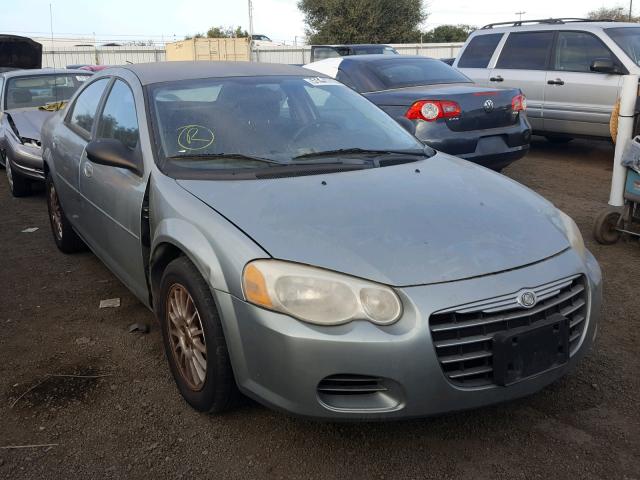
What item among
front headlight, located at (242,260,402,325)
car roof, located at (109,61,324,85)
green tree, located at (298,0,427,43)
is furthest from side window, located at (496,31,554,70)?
green tree, located at (298,0,427,43)

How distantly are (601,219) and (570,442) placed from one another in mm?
2958

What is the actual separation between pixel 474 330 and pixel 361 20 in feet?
132

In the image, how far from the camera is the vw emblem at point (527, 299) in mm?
2347

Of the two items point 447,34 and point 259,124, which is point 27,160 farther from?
point 447,34

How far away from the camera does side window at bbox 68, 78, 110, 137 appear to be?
4.32 m

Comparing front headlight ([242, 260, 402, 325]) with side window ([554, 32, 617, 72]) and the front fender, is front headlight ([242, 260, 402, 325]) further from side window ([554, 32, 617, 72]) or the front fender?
side window ([554, 32, 617, 72])

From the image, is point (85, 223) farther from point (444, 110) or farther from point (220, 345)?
point (444, 110)

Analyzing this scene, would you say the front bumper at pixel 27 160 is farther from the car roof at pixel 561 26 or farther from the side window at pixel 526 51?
the car roof at pixel 561 26

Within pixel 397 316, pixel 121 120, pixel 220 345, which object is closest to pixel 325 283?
pixel 397 316

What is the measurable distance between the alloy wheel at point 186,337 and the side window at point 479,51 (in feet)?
26.8

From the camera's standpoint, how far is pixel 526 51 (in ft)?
30.4

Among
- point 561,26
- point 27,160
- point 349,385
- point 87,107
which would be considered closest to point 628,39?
point 561,26

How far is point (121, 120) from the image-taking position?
378 centimetres

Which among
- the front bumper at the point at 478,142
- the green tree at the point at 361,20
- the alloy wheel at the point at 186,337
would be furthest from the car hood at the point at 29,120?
the green tree at the point at 361,20
